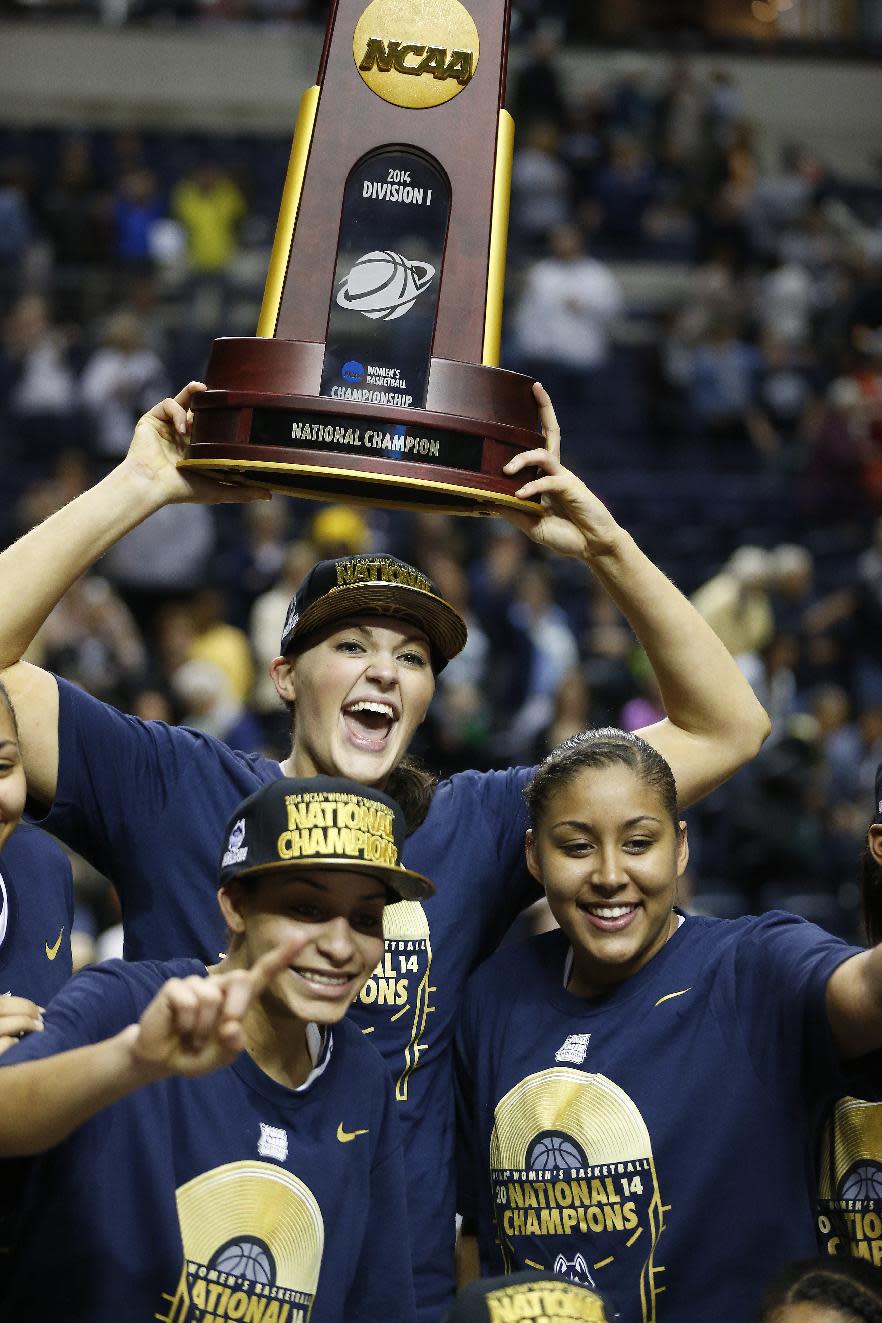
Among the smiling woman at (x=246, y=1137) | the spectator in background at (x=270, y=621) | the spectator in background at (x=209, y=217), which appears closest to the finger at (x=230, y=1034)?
the smiling woman at (x=246, y=1137)

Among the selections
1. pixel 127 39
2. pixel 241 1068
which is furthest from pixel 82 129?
pixel 241 1068

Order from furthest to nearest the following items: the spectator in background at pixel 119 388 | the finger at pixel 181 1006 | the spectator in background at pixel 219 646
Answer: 1. the spectator in background at pixel 119 388
2. the spectator in background at pixel 219 646
3. the finger at pixel 181 1006

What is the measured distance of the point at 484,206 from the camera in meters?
3.25

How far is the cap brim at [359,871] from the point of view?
2.45 m

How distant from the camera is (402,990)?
10.3 feet

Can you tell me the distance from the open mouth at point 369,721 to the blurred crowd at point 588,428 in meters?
3.53

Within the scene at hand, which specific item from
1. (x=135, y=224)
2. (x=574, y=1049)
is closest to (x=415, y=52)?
(x=574, y=1049)

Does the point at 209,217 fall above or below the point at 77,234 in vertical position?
above

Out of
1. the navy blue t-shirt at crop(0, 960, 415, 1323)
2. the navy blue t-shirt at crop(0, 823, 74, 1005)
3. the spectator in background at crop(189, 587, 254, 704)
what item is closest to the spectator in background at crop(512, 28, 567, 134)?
the spectator in background at crop(189, 587, 254, 704)

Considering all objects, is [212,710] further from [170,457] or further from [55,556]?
[55,556]

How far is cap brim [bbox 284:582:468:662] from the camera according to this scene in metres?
3.23

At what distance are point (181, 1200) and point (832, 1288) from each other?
885 millimetres

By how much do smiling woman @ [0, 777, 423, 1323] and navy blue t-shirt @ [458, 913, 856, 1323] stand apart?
0.38m

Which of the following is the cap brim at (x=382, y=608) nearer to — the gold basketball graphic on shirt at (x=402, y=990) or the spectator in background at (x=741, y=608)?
the gold basketball graphic on shirt at (x=402, y=990)
